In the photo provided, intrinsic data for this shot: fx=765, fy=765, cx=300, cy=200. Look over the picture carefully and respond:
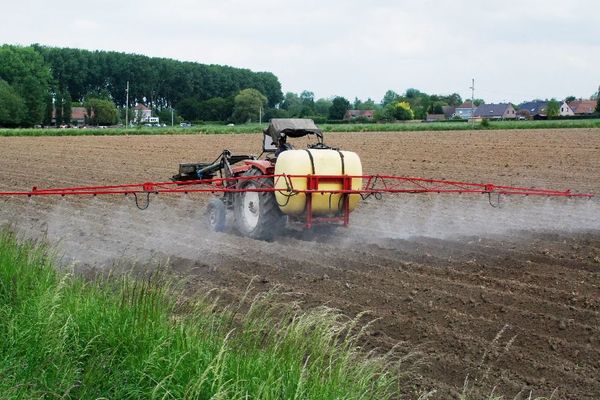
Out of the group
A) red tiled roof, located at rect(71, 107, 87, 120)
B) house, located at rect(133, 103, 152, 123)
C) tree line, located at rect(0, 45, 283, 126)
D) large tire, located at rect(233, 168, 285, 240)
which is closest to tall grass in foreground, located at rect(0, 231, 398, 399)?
large tire, located at rect(233, 168, 285, 240)

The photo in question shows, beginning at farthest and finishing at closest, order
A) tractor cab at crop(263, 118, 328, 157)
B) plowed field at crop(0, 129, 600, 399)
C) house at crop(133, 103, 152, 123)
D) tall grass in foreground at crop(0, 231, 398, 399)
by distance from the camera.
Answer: house at crop(133, 103, 152, 123) < tractor cab at crop(263, 118, 328, 157) < plowed field at crop(0, 129, 600, 399) < tall grass in foreground at crop(0, 231, 398, 399)

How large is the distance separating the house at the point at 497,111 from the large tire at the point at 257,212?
324 ft

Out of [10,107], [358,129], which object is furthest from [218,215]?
[10,107]

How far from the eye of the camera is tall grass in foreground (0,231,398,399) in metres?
4.16

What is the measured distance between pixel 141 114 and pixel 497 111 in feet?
160

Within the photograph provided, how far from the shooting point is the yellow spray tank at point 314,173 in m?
9.11

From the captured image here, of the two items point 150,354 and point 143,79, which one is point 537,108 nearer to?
point 143,79

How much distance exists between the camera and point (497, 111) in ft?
350

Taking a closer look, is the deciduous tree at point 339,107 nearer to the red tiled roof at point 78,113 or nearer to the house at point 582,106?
the red tiled roof at point 78,113

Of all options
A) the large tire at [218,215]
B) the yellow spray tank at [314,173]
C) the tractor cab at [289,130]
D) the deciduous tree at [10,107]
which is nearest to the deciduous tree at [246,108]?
the deciduous tree at [10,107]

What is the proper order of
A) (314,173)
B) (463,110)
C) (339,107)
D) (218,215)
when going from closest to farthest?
(314,173), (218,215), (339,107), (463,110)

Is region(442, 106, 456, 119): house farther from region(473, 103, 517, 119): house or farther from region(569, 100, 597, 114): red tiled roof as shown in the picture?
region(569, 100, 597, 114): red tiled roof

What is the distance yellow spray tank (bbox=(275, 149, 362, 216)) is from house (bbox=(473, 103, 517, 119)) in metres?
99.1

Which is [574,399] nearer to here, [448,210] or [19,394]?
[19,394]
